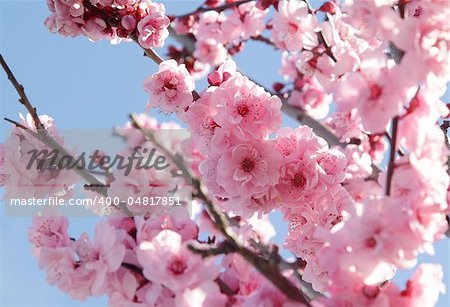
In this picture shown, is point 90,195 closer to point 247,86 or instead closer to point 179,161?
point 247,86

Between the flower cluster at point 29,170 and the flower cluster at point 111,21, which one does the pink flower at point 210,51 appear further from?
the flower cluster at point 29,170

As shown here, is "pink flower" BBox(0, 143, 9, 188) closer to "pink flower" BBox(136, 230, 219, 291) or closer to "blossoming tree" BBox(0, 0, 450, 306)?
"blossoming tree" BBox(0, 0, 450, 306)

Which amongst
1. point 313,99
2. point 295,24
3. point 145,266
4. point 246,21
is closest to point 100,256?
point 145,266

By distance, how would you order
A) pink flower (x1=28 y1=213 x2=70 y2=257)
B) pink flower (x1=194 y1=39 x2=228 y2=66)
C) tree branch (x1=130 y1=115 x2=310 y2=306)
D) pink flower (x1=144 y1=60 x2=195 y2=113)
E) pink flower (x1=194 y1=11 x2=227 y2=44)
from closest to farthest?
tree branch (x1=130 y1=115 x2=310 y2=306)
pink flower (x1=28 y1=213 x2=70 y2=257)
pink flower (x1=144 y1=60 x2=195 y2=113)
pink flower (x1=194 y1=11 x2=227 y2=44)
pink flower (x1=194 y1=39 x2=228 y2=66)

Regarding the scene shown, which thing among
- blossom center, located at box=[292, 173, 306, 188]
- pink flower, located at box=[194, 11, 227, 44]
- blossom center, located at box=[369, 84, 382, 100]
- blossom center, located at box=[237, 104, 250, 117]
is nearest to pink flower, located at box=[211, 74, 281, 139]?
blossom center, located at box=[237, 104, 250, 117]

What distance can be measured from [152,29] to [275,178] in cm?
93

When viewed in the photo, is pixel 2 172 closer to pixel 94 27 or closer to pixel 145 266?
pixel 94 27

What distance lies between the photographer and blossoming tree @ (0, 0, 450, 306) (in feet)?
4.50

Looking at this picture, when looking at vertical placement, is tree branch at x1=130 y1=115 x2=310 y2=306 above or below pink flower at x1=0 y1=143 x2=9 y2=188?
above

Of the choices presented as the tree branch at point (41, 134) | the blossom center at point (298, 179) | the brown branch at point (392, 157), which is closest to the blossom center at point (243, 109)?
the blossom center at point (298, 179)

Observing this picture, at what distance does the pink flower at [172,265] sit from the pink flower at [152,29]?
138cm

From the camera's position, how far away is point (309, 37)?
9.11ft

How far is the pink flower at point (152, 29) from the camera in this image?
259cm

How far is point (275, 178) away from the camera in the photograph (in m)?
2.21
